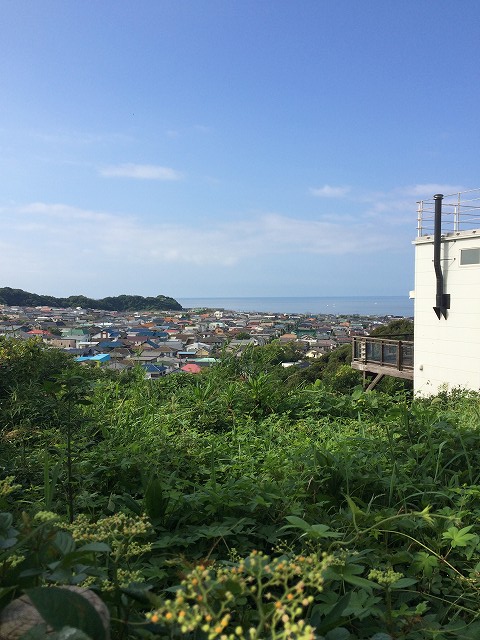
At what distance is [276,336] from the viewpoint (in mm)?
6074

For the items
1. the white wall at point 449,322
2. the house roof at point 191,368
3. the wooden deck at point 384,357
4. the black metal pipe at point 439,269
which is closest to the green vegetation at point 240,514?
the house roof at point 191,368

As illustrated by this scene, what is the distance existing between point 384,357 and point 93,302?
7841 mm

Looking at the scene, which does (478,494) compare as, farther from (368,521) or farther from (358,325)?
(358,325)

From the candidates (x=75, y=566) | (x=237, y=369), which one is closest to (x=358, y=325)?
(x=237, y=369)

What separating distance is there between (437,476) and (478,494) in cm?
28

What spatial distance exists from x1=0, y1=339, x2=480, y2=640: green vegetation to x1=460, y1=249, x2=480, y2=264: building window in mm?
9649

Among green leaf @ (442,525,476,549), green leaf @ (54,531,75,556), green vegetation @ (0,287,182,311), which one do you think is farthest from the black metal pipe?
green leaf @ (54,531,75,556)

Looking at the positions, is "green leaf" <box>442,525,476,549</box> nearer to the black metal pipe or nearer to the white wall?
the white wall

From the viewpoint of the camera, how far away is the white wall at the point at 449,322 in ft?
41.3

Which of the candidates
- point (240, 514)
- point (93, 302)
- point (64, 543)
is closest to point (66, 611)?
point (64, 543)

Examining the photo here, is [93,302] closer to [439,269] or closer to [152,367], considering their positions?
[439,269]

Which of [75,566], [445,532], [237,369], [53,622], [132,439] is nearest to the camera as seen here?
[53,622]

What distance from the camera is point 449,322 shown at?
43.5 ft

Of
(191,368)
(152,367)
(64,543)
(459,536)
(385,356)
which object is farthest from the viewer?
(385,356)
